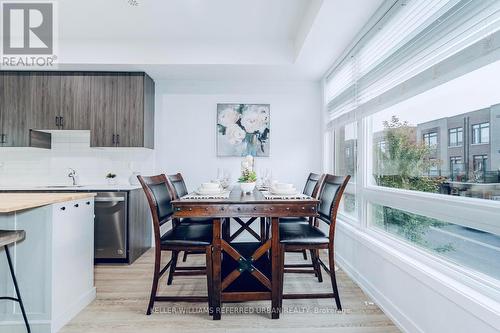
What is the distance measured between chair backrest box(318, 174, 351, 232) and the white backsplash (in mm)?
2655

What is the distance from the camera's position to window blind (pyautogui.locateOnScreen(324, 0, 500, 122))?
4.80ft

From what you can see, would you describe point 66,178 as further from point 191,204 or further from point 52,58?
point 191,204

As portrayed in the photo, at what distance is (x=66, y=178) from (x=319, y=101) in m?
3.67

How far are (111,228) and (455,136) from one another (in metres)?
3.31

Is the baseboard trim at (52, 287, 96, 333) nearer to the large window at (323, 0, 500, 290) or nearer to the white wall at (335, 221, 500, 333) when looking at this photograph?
the white wall at (335, 221, 500, 333)

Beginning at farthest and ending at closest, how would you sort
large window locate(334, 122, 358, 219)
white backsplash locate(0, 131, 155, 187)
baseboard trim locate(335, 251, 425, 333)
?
white backsplash locate(0, 131, 155, 187) → large window locate(334, 122, 358, 219) → baseboard trim locate(335, 251, 425, 333)

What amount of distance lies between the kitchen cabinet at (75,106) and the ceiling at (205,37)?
22 centimetres

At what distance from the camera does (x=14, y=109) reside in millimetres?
3564

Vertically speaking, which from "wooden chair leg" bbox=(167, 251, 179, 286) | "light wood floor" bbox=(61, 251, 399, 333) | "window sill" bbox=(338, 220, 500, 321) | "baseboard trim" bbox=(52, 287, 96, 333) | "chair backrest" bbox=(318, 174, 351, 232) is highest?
"chair backrest" bbox=(318, 174, 351, 232)

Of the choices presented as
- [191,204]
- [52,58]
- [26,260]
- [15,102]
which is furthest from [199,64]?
[26,260]

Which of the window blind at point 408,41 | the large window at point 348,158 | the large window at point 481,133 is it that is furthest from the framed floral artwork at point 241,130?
the large window at point 481,133

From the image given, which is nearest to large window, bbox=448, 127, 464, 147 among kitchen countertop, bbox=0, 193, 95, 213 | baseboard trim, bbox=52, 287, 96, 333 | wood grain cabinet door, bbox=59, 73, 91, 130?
kitchen countertop, bbox=0, 193, 95, 213

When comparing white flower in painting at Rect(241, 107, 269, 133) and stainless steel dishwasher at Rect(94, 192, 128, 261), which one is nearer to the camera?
stainless steel dishwasher at Rect(94, 192, 128, 261)

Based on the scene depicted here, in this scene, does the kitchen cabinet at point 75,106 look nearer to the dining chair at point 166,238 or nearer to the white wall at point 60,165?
the white wall at point 60,165
